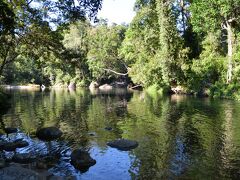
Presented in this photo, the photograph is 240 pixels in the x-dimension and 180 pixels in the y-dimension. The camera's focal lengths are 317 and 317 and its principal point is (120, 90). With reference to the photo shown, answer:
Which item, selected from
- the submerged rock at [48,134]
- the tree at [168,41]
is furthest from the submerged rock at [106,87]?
the submerged rock at [48,134]

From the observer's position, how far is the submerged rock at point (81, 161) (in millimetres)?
15957

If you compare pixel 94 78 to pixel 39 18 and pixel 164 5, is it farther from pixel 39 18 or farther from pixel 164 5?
pixel 39 18

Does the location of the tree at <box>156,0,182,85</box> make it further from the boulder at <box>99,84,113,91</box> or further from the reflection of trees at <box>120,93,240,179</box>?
the boulder at <box>99,84,113,91</box>

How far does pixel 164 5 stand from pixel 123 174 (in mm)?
48984

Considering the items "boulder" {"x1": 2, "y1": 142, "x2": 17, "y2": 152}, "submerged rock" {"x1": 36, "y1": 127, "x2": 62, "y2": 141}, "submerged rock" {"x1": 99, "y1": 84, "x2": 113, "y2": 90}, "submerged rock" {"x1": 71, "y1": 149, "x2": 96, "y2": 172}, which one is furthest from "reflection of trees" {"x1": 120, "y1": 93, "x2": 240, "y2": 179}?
"submerged rock" {"x1": 99, "y1": 84, "x2": 113, "y2": 90}

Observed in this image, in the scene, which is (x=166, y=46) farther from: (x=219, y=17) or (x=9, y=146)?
(x=9, y=146)

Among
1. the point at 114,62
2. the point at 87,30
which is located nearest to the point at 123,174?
the point at 114,62

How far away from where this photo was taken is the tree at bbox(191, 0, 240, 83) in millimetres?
47844

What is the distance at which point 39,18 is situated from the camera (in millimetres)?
29984

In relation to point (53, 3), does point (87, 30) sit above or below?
above

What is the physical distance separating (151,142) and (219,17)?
118 feet

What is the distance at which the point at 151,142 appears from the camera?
2077cm

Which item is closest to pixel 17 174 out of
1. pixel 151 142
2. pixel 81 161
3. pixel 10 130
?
pixel 81 161

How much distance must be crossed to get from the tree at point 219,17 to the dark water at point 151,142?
1972 centimetres
